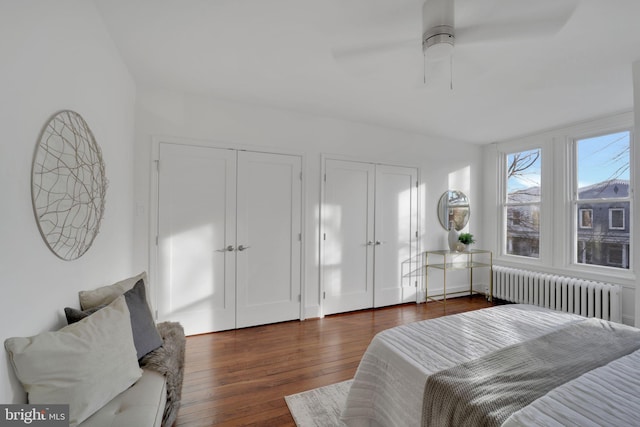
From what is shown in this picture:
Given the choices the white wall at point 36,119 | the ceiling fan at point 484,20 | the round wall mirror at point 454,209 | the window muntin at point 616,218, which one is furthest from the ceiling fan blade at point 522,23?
the round wall mirror at point 454,209

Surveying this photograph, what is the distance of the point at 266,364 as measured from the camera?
2.43m

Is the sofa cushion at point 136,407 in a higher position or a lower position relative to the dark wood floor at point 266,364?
higher

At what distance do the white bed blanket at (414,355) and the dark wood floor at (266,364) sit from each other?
2.03 feet

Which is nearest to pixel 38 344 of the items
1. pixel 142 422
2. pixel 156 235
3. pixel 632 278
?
pixel 142 422

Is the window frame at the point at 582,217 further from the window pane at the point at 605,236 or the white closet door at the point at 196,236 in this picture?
the white closet door at the point at 196,236

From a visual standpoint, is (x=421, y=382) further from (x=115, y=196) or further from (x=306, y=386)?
(x=115, y=196)

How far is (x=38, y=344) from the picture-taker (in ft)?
3.36

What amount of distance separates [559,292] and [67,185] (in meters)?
4.99

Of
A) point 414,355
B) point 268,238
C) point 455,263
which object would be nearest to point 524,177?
point 455,263

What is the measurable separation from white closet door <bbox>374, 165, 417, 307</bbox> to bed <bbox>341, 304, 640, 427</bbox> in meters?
2.04

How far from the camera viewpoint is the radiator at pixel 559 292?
3.16 metres

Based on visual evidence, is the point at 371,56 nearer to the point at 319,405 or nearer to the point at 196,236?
the point at 196,236

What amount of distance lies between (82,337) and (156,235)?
181 centimetres

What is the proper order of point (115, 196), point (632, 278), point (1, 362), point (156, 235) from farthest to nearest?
point (632, 278) → point (156, 235) → point (115, 196) → point (1, 362)
